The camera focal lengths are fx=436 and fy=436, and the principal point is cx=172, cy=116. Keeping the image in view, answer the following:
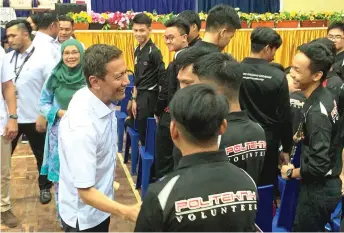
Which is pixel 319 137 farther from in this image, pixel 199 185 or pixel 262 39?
pixel 199 185

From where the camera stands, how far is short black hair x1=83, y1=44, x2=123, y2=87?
178 cm

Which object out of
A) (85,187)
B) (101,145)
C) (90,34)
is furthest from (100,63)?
(90,34)

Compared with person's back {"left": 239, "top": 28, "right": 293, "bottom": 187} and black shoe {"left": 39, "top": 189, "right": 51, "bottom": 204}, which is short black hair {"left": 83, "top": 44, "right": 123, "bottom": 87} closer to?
person's back {"left": 239, "top": 28, "right": 293, "bottom": 187}

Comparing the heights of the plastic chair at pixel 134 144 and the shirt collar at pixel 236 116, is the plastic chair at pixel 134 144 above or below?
below

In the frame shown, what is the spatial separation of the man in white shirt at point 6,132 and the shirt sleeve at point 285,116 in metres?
1.91

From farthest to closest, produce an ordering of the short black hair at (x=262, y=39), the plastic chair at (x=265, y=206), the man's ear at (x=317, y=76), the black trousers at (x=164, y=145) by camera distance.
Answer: the black trousers at (x=164, y=145), the short black hair at (x=262, y=39), the man's ear at (x=317, y=76), the plastic chair at (x=265, y=206)

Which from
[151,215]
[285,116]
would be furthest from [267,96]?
[151,215]

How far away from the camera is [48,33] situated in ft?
13.8

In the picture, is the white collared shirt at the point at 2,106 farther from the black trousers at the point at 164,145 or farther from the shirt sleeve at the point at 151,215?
the shirt sleeve at the point at 151,215

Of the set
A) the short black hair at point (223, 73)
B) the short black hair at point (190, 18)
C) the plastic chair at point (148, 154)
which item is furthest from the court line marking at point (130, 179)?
the short black hair at point (223, 73)

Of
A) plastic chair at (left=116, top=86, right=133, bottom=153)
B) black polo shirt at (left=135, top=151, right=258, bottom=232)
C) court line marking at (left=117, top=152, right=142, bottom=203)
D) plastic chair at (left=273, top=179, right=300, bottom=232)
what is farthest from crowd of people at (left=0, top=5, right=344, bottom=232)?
plastic chair at (left=116, top=86, right=133, bottom=153)

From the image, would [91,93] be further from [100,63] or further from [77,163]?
[77,163]

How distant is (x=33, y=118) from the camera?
12.1ft

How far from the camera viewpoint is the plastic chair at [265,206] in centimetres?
202
